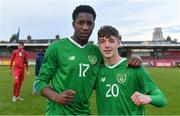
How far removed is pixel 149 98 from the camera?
170 inches

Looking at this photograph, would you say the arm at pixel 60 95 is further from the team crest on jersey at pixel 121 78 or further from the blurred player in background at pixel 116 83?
the team crest on jersey at pixel 121 78

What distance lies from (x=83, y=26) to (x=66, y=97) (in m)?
0.82

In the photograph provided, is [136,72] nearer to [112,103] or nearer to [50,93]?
[112,103]

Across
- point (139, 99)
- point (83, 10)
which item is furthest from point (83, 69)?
point (139, 99)

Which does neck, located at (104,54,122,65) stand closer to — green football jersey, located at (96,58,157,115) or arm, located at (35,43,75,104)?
green football jersey, located at (96,58,157,115)

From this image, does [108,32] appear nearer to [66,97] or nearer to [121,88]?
[121,88]

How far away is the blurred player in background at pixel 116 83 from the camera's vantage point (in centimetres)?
460

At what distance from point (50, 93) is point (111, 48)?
77 cm

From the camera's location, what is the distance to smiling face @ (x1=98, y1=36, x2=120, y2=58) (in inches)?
184

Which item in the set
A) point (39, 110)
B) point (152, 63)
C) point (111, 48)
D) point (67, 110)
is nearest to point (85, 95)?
point (67, 110)

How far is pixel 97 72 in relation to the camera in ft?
15.9

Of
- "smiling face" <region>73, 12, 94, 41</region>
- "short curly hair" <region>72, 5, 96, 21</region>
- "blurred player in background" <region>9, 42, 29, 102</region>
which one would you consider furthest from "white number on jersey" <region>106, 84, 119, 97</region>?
"blurred player in background" <region>9, 42, 29, 102</region>

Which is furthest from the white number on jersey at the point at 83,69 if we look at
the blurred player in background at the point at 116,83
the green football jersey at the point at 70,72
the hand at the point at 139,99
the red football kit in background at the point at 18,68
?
the red football kit in background at the point at 18,68

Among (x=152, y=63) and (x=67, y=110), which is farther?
(x=152, y=63)
